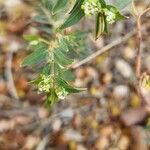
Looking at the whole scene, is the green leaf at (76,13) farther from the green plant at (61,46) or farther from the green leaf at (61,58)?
the green leaf at (61,58)

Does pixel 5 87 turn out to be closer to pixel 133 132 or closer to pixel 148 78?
pixel 133 132

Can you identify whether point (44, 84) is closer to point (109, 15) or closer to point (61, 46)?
point (61, 46)

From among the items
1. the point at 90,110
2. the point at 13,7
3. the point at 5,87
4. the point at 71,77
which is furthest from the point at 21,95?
the point at 71,77

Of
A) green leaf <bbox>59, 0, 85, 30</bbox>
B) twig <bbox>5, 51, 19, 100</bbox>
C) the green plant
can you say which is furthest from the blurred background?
green leaf <bbox>59, 0, 85, 30</bbox>

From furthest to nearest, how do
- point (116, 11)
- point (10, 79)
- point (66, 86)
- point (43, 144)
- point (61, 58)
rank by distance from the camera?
point (10, 79)
point (43, 144)
point (61, 58)
point (66, 86)
point (116, 11)

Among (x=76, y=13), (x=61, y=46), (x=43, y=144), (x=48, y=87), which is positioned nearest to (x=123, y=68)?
(x=43, y=144)

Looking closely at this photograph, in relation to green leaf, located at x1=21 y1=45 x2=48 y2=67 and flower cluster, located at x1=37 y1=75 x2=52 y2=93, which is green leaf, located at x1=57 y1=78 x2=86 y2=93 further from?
green leaf, located at x1=21 y1=45 x2=48 y2=67
